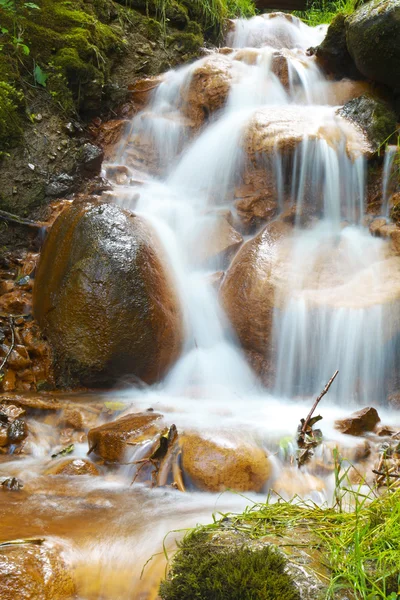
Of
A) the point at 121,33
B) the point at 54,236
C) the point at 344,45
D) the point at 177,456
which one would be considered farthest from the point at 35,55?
the point at 177,456

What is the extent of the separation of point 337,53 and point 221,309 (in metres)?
5.07

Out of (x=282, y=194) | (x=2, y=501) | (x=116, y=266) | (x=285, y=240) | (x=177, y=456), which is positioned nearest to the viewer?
(x=2, y=501)

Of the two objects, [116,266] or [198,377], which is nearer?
[116,266]

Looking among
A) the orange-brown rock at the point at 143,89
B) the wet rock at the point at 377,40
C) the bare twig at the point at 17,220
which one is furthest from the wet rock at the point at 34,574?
the orange-brown rock at the point at 143,89

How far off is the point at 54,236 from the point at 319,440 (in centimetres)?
308

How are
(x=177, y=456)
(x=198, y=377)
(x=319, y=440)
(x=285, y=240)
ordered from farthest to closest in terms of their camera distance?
1. (x=285, y=240)
2. (x=198, y=377)
3. (x=319, y=440)
4. (x=177, y=456)

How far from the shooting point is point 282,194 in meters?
6.12

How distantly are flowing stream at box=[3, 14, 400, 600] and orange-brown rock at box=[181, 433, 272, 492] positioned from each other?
79 mm

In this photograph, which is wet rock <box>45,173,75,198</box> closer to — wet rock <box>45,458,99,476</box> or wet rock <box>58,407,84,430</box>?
wet rock <box>58,407,84,430</box>

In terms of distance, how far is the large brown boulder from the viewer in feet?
14.4

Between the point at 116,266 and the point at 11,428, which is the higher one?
the point at 116,266

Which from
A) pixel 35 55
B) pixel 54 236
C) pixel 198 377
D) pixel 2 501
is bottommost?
pixel 2 501

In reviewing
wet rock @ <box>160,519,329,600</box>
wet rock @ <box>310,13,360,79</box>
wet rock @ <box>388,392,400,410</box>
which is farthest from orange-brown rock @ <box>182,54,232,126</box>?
wet rock @ <box>160,519,329,600</box>

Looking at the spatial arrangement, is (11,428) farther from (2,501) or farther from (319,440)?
(319,440)
